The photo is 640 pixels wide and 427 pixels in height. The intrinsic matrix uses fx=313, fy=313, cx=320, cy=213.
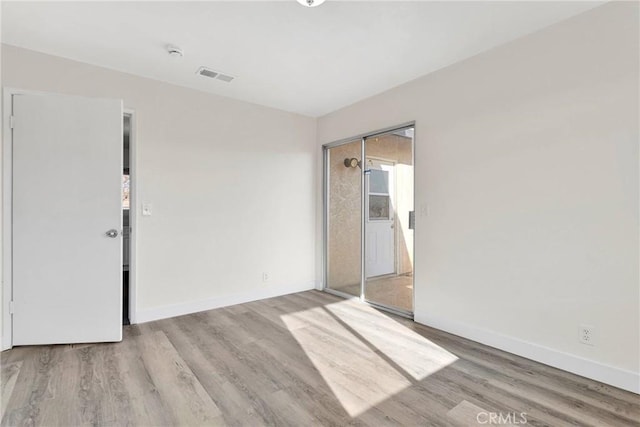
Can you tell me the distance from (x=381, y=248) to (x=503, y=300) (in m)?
1.57

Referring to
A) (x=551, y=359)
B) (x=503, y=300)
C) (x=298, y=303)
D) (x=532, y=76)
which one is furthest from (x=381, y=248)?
(x=532, y=76)

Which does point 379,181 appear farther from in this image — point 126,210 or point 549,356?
point 126,210

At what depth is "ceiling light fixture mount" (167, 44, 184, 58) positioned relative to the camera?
2635 mm

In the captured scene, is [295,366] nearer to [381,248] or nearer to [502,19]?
[381,248]

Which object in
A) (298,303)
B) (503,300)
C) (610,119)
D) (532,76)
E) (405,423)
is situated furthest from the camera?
(298,303)

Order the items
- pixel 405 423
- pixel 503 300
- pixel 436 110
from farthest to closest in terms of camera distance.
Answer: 1. pixel 436 110
2. pixel 503 300
3. pixel 405 423

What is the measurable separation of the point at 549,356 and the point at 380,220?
6.97 ft

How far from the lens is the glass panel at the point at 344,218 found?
13.8 ft

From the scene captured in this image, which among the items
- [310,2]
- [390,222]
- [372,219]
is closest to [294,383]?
[390,222]

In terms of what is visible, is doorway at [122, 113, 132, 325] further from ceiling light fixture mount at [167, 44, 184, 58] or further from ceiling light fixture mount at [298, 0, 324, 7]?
ceiling light fixture mount at [298, 0, 324, 7]

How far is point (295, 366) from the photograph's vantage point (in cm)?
235

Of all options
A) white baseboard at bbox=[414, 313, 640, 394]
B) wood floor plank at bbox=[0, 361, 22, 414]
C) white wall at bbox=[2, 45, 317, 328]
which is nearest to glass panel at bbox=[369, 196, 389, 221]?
white wall at bbox=[2, 45, 317, 328]

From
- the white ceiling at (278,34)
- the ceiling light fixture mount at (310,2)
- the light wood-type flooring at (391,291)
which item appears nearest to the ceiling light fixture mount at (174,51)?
the white ceiling at (278,34)

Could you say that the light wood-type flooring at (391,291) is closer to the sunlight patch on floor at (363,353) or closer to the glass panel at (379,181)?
the sunlight patch on floor at (363,353)
